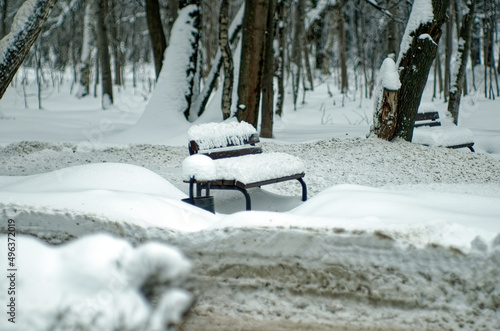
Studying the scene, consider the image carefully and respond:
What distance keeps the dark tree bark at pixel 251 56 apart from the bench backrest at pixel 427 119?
278 cm

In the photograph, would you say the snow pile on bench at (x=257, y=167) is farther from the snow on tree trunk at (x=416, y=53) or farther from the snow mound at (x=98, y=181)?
the snow on tree trunk at (x=416, y=53)

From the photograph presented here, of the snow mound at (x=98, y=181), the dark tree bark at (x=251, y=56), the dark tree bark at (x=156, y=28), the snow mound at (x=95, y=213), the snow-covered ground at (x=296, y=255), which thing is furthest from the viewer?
the dark tree bark at (x=156, y=28)

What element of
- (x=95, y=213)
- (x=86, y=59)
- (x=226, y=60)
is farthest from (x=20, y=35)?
(x=86, y=59)

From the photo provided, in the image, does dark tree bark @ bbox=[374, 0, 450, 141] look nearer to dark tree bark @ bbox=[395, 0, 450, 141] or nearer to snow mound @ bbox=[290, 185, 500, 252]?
dark tree bark @ bbox=[395, 0, 450, 141]

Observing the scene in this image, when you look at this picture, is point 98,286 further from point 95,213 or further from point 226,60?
point 226,60

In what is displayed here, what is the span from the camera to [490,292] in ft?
8.50

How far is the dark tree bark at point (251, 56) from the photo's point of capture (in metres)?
8.30

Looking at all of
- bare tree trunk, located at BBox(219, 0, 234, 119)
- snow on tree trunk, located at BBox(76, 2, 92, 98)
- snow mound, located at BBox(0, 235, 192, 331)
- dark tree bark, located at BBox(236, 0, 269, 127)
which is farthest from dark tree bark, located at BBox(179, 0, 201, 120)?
snow on tree trunk, located at BBox(76, 2, 92, 98)

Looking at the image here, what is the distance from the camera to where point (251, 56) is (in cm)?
837

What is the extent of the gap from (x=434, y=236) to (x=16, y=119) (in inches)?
509

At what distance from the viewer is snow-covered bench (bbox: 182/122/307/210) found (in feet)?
15.3

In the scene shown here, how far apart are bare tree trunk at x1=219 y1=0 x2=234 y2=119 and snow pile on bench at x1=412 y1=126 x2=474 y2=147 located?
3129 mm

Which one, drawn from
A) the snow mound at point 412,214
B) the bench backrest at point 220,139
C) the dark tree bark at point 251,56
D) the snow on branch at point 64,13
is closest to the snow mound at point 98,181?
the bench backrest at point 220,139

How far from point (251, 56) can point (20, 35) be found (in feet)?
12.0
